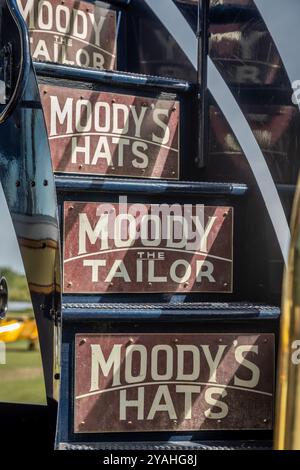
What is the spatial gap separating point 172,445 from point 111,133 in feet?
2.67

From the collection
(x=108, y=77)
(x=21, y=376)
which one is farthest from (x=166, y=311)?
(x=108, y=77)

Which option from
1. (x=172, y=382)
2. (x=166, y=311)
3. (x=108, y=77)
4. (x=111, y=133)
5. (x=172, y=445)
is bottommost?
(x=172, y=445)

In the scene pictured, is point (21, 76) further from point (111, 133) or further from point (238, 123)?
point (238, 123)

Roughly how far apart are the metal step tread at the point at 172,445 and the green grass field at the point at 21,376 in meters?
0.28

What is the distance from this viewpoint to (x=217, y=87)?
7.02ft

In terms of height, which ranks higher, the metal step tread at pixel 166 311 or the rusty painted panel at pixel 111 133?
the rusty painted panel at pixel 111 133

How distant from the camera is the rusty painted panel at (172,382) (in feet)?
6.34

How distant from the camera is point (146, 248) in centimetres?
204

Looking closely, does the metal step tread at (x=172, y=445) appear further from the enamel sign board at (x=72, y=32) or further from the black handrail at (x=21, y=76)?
the enamel sign board at (x=72, y=32)

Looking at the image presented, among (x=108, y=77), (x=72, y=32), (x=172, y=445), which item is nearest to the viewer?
(x=172, y=445)

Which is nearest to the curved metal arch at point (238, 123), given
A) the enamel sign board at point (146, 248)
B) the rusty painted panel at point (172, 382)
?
the enamel sign board at point (146, 248)

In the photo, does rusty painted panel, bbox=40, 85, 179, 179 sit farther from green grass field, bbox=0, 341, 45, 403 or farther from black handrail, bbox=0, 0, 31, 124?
green grass field, bbox=0, 341, 45, 403

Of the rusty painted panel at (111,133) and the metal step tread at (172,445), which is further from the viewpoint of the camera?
the rusty painted panel at (111,133)

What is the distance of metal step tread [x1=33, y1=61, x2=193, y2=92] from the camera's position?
2.08 meters
